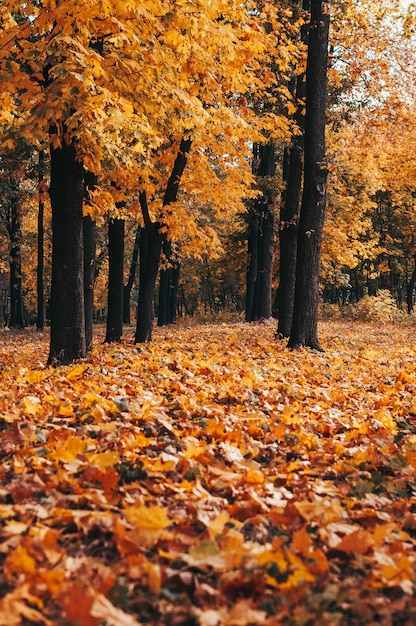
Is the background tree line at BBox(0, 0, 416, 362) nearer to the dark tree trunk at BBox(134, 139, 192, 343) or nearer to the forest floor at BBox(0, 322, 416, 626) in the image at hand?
the dark tree trunk at BBox(134, 139, 192, 343)

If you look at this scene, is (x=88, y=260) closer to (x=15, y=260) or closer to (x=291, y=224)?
(x=291, y=224)

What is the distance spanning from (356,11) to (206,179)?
505 cm

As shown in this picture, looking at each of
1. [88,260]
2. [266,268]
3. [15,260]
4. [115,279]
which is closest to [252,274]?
[266,268]

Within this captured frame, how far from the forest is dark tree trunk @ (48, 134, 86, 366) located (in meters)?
0.03

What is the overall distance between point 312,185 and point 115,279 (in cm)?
576

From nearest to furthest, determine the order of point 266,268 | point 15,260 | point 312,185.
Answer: point 312,185, point 266,268, point 15,260

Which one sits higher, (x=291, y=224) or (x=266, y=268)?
(x=291, y=224)

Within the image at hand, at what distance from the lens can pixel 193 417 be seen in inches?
198

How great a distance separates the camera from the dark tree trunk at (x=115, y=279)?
1415 cm

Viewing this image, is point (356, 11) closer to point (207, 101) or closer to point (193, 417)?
point (207, 101)

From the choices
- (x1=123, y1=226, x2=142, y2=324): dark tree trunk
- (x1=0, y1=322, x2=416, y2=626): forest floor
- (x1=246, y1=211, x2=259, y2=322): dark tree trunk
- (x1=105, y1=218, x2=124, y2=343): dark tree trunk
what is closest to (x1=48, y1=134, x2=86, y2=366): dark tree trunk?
(x1=0, y1=322, x2=416, y2=626): forest floor

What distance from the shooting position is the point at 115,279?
1413 cm

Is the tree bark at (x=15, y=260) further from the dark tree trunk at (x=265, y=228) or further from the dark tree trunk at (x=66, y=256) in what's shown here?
the dark tree trunk at (x=66, y=256)

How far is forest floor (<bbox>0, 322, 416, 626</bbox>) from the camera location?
2.18 metres
